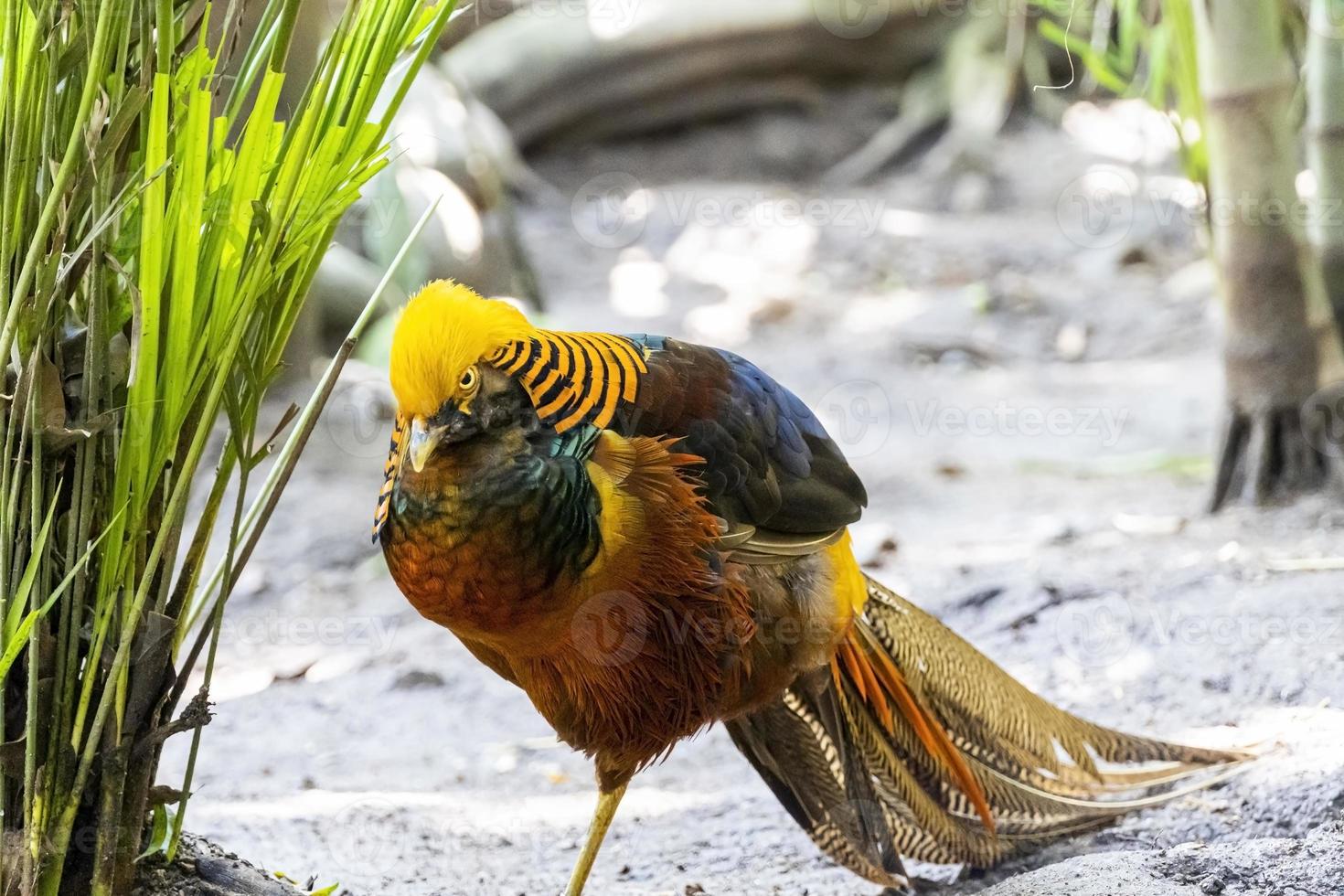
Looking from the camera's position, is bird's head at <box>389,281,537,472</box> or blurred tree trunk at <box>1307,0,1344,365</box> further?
blurred tree trunk at <box>1307,0,1344,365</box>

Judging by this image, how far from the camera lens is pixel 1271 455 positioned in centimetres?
443

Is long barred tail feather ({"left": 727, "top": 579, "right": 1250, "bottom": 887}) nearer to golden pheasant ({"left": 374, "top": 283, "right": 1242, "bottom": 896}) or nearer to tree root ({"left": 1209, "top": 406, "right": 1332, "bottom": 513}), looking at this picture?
golden pheasant ({"left": 374, "top": 283, "right": 1242, "bottom": 896})

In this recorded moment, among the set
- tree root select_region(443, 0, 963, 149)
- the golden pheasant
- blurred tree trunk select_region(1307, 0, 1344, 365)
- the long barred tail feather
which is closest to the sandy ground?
the long barred tail feather

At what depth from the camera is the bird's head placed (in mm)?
1902

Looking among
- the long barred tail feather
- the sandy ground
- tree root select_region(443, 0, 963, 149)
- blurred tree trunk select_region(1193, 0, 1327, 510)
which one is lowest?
the sandy ground

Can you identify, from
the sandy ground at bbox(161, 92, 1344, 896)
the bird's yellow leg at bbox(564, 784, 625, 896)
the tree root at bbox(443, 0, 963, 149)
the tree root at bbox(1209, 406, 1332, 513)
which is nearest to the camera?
the bird's yellow leg at bbox(564, 784, 625, 896)

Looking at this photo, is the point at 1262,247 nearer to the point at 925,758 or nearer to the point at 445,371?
the point at 925,758

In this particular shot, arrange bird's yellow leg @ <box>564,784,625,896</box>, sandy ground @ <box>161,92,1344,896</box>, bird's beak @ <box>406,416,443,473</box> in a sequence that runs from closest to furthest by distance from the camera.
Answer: bird's beak @ <box>406,416,443,473</box>, bird's yellow leg @ <box>564,784,625,896</box>, sandy ground @ <box>161,92,1344,896</box>

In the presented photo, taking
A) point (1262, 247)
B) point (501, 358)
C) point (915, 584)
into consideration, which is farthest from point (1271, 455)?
point (501, 358)

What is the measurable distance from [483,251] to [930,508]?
3676 millimetres

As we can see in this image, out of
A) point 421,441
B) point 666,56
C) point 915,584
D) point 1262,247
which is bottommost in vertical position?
point 915,584

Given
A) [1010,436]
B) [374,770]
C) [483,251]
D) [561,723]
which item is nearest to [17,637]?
[561,723]

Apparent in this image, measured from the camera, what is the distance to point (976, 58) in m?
11.7

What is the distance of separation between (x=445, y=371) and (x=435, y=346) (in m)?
0.04
